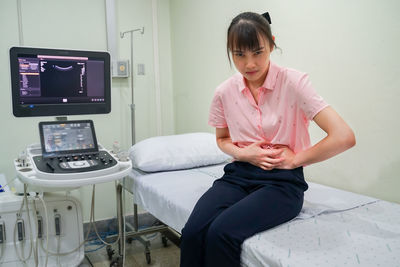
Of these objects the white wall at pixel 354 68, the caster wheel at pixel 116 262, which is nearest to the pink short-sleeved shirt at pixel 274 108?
the white wall at pixel 354 68

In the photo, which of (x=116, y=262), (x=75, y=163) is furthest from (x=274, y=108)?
(x=116, y=262)

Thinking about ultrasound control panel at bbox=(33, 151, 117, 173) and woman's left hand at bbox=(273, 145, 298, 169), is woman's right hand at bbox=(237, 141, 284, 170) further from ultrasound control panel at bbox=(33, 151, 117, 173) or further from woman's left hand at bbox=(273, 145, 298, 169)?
ultrasound control panel at bbox=(33, 151, 117, 173)

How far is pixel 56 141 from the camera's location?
1.62 m

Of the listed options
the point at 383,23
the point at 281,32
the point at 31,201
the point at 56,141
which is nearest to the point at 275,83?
the point at 383,23

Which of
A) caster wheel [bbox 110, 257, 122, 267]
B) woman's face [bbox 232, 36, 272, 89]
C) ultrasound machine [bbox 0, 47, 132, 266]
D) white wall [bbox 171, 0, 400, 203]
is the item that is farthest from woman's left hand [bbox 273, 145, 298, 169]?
caster wheel [bbox 110, 257, 122, 267]

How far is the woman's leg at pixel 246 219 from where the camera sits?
3.45 feet

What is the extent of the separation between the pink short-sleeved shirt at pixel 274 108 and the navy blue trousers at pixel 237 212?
121 mm

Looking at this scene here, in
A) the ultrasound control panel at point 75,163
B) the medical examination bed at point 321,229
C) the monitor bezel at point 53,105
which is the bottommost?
the medical examination bed at point 321,229

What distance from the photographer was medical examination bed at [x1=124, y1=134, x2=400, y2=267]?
3.08 ft

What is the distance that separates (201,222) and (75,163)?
2.21 feet

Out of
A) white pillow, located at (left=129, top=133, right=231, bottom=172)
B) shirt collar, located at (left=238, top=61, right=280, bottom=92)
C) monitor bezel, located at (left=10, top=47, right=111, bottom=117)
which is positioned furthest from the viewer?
white pillow, located at (left=129, top=133, right=231, bottom=172)

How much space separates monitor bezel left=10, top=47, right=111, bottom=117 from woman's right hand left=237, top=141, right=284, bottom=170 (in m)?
0.82

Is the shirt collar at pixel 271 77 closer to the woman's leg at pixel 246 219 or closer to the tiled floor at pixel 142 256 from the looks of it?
the woman's leg at pixel 246 219

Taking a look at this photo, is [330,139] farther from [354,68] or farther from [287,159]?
[354,68]
